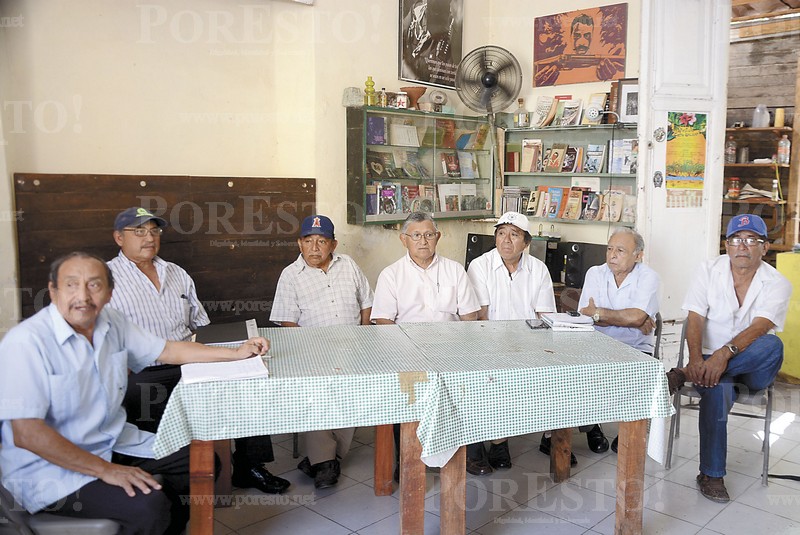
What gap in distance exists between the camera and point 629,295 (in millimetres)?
3654

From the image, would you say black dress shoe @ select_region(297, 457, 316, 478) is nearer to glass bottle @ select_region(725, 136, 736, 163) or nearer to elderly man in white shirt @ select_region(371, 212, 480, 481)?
elderly man in white shirt @ select_region(371, 212, 480, 481)

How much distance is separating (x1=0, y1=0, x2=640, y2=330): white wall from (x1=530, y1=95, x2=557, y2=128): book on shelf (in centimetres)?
18

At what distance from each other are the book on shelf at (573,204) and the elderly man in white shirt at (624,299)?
2008mm

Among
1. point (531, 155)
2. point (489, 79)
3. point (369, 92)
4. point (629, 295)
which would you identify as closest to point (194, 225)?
point (369, 92)

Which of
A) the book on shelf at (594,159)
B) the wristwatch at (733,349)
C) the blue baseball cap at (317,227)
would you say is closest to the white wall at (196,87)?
the book on shelf at (594,159)

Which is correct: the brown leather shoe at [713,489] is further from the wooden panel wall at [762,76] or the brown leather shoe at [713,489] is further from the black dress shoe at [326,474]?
the wooden panel wall at [762,76]

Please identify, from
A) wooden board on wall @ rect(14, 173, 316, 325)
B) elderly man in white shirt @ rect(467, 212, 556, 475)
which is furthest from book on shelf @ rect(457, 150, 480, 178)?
elderly man in white shirt @ rect(467, 212, 556, 475)

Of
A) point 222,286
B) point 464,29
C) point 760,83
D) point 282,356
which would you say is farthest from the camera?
point 760,83

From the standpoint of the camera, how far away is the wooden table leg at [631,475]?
2611 mm

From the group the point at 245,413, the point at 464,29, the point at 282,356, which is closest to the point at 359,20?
the point at 464,29

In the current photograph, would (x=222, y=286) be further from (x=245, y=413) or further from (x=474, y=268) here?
(x=245, y=413)

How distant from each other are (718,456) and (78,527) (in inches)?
107

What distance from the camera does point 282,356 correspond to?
2.52 meters

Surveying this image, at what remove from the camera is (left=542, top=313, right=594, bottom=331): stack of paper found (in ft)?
9.93
